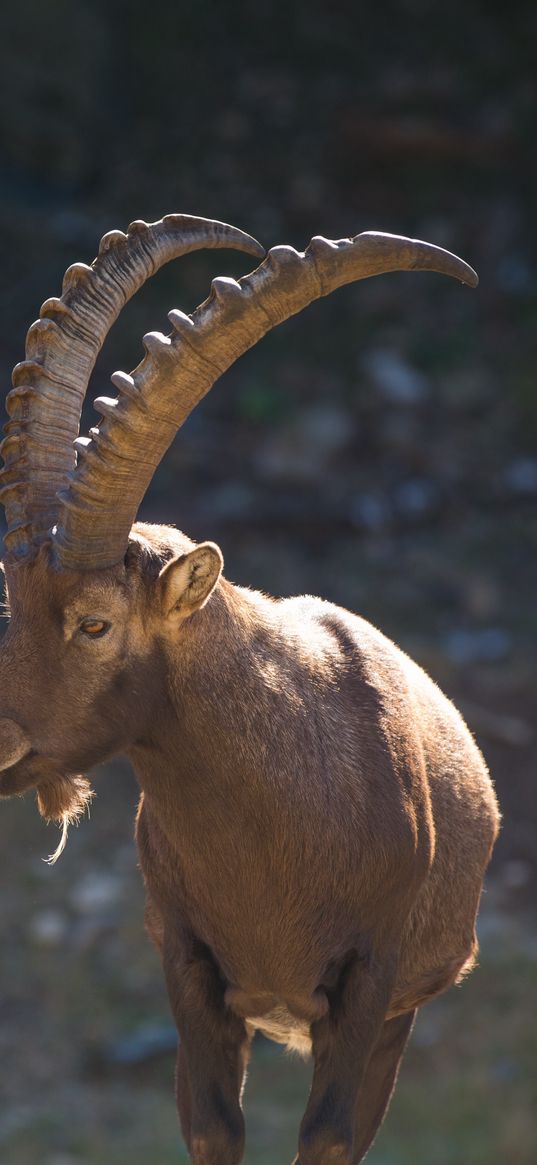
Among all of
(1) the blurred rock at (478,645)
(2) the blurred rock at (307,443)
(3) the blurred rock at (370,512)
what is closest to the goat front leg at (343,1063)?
(1) the blurred rock at (478,645)

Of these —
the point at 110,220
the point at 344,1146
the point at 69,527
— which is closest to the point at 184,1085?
the point at 344,1146

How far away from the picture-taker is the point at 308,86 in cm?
1984

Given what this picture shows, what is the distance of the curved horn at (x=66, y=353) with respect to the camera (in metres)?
5.70

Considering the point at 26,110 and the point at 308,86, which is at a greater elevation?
the point at 308,86

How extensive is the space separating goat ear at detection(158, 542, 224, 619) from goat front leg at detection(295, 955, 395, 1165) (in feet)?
4.97

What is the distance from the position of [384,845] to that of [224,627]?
Answer: 0.98 metres

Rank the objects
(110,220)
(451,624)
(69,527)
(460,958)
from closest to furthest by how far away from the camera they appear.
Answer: (69,527) < (460,958) < (451,624) < (110,220)

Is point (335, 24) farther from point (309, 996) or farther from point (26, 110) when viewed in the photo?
point (309, 996)

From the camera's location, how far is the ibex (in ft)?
17.3

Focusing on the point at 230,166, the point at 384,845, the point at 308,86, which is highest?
the point at 308,86

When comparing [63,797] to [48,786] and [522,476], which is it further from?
[522,476]

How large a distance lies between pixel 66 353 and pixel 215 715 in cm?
148

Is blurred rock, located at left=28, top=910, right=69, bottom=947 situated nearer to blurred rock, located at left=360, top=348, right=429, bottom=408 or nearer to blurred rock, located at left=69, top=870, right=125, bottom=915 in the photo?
blurred rock, located at left=69, top=870, right=125, bottom=915

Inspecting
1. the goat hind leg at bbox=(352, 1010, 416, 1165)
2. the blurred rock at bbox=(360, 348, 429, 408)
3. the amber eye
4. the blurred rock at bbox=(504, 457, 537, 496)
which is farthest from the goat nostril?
the blurred rock at bbox=(360, 348, 429, 408)
